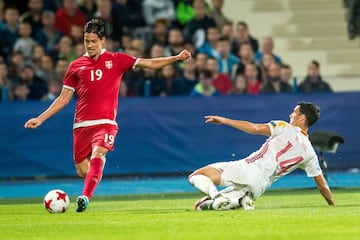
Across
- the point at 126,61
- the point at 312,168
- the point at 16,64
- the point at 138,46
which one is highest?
the point at 126,61

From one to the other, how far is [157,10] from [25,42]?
124 inches

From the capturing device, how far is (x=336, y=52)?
26.7m

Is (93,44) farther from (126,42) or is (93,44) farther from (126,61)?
(126,42)

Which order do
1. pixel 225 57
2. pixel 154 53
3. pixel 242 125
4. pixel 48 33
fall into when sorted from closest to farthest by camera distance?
pixel 242 125, pixel 154 53, pixel 225 57, pixel 48 33

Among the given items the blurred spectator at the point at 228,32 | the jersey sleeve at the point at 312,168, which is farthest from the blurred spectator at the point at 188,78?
the jersey sleeve at the point at 312,168

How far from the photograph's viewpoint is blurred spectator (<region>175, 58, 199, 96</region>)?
75.0 ft

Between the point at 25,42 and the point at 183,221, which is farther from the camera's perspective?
the point at 25,42

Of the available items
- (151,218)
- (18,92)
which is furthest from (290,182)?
(151,218)

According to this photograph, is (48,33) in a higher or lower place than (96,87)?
lower

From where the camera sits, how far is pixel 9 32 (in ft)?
78.6

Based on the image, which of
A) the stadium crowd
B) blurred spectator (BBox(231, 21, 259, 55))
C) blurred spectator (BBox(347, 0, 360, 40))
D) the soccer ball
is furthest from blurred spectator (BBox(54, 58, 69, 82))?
the soccer ball

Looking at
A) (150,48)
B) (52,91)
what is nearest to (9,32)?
(52,91)

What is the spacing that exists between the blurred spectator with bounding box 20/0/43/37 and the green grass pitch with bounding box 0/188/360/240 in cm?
811

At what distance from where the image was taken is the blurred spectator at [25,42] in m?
23.8
